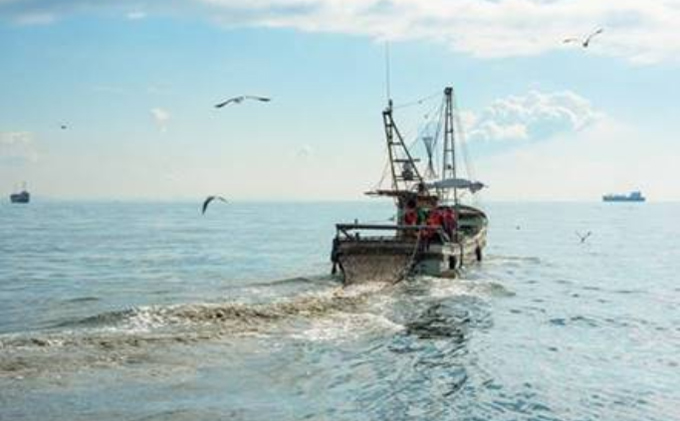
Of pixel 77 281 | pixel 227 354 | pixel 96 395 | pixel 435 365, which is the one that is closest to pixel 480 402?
pixel 435 365

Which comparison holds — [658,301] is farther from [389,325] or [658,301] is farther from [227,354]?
[227,354]

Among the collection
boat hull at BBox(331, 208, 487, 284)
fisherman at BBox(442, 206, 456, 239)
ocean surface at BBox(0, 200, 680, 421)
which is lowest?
ocean surface at BBox(0, 200, 680, 421)

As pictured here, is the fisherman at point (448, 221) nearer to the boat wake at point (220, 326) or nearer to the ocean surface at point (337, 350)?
the ocean surface at point (337, 350)

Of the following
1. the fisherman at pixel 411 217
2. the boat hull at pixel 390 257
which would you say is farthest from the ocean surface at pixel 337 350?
the fisherman at pixel 411 217

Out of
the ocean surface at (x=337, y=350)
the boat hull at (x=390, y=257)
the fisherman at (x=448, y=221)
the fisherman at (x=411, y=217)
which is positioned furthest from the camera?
the fisherman at (x=448, y=221)

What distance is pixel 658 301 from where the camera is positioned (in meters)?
43.8

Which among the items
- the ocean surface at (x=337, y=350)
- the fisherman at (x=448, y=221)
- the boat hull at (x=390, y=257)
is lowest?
the ocean surface at (x=337, y=350)

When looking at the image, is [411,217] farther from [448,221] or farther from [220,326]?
[220,326]

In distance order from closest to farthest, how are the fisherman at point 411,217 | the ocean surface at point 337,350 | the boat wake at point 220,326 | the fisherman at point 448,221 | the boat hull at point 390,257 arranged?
Answer: the ocean surface at point 337,350, the boat wake at point 220,326, the boat hull at point 390,257, the fisherman at point 411,217, the fisherman at point 448,221

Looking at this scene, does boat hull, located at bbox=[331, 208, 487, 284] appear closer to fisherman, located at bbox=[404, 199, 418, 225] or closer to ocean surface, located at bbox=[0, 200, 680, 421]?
ocean surface, located at bbox=[0, 200, 680, 421]

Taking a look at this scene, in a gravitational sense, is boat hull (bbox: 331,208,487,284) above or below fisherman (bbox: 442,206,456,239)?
below

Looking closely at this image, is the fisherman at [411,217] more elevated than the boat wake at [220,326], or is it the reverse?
the fisherman at [411,217]

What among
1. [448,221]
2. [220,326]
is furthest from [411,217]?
[220,326]

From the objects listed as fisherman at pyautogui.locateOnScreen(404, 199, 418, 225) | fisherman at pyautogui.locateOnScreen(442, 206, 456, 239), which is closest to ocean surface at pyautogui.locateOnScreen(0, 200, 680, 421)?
fisherman at pyautogui.locateOnScreen(442, 206, 456, 239)
